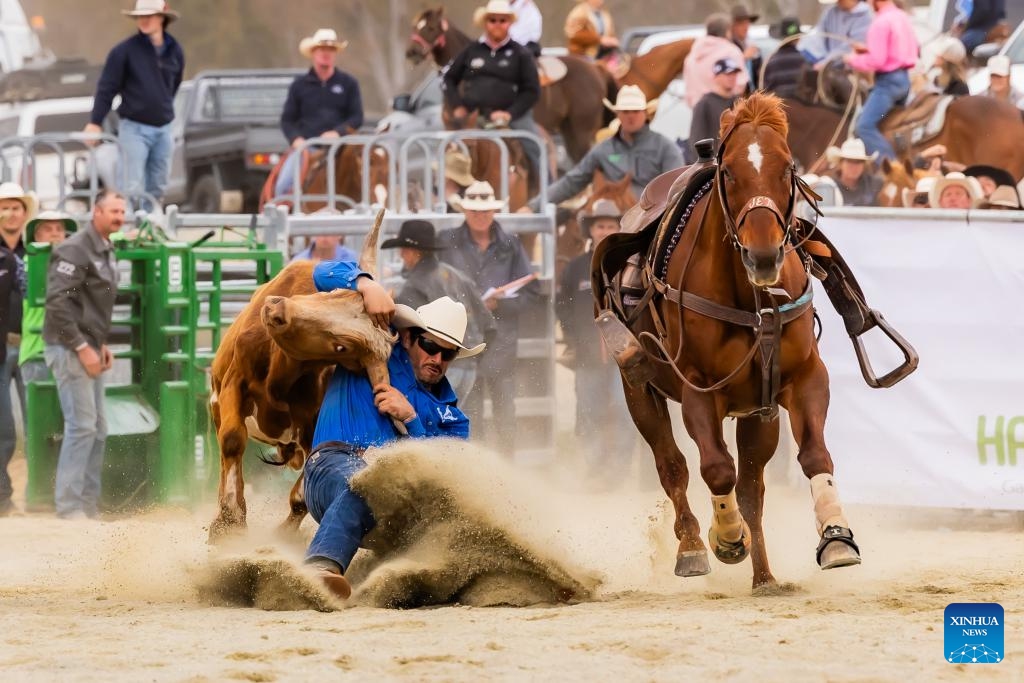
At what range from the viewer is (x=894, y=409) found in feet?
32.1

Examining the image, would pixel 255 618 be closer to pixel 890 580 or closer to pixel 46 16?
pixel 890 580

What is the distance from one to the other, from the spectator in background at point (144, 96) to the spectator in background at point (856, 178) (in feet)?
16.3

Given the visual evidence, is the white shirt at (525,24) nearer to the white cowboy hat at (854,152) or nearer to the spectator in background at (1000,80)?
the white cowboy hat at (854,152)

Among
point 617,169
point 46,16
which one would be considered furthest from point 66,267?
point 46,16

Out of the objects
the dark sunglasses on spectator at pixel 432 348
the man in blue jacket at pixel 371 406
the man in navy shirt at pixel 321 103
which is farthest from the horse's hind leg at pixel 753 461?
the man in navy shirt at pixel 321 103

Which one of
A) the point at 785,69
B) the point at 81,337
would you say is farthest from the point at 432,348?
the point at 785,69

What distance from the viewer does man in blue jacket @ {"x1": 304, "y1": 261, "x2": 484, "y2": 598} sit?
22.6 ft

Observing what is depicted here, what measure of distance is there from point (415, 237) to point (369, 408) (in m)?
3.86

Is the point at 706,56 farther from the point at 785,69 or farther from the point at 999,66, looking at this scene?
the point at 999,66

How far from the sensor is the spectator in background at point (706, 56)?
1438 centimetres

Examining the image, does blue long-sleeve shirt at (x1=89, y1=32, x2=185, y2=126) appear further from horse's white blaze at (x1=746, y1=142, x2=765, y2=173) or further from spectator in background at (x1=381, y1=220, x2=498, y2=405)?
horse's white blaze at (x1=746, y1=142, x2=765, y2=173)

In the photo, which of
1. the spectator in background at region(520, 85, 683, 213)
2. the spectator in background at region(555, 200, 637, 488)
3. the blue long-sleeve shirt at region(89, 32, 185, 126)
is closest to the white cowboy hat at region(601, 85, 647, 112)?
the spectator in background at region(520, 85, 683, 213)

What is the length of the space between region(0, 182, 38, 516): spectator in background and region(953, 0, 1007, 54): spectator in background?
8.70 m

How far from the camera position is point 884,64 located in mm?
14391
